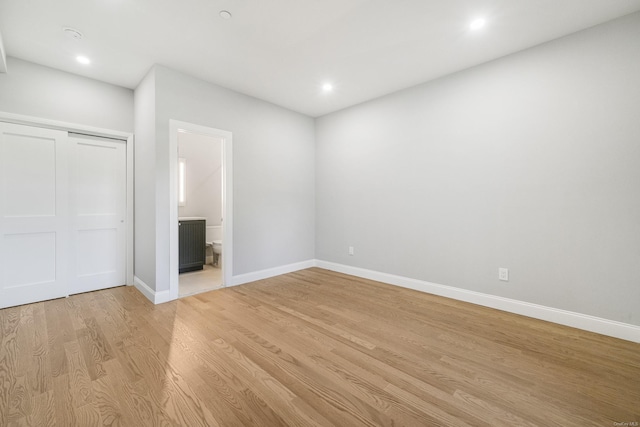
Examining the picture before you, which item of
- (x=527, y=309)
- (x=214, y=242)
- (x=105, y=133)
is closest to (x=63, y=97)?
(x=105, y=133)

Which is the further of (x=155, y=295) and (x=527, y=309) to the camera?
(x=155, y=295)

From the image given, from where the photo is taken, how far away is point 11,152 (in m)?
2.85

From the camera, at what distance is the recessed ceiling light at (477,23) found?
229 cm

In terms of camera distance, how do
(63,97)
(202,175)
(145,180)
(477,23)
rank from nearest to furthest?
(477,23), (63,97), (145,180), (202,175)

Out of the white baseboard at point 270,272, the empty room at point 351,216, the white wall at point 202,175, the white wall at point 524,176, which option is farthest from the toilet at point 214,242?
the white wall at point 524,176

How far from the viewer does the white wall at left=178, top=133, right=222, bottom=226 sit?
5289 millimetres

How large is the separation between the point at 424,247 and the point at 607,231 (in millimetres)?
1674

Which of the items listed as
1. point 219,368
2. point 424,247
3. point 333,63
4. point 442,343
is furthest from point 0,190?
point 424,247

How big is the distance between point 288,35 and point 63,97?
292 cm

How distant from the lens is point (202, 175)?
5.44 meters

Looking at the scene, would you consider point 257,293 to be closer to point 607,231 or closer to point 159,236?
point 159,236

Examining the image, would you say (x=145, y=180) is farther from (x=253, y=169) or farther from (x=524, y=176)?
(x=524, y=176)

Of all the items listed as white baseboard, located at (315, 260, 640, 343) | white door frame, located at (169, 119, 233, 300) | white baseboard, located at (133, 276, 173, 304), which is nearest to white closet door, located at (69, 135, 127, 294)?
white baseboard, located at (133, 276, 173, 304)

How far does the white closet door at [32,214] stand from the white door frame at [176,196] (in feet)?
4.43
